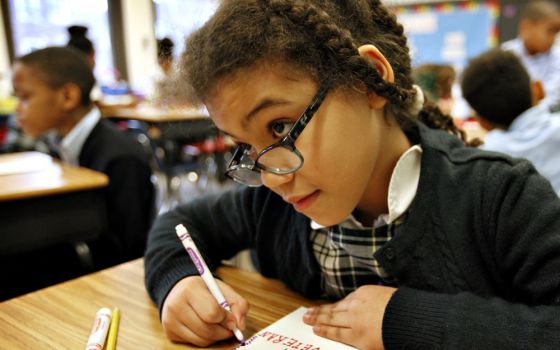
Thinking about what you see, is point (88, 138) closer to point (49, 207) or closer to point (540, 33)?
point (49, 207)

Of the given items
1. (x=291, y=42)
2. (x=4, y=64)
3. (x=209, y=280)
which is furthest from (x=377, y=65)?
(x=4, y=64)

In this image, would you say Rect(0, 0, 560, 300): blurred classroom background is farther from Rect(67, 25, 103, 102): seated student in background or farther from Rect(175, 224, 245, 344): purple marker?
Rect(67, 25, 103, 102): seated student in background

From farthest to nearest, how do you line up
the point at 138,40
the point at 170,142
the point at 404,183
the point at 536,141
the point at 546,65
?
the point at 138,40
the point at 546,65
the point at 170,142
the point at 536,141
the point at 404,183

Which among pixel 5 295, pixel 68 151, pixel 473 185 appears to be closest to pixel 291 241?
pixel 473 185

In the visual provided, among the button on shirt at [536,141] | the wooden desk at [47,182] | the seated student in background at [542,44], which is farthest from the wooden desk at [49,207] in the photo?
the seated student in background at [542,44]

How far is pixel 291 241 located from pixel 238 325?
0.25m

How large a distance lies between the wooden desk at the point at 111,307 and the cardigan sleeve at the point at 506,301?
244 mm

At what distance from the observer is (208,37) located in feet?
2.30

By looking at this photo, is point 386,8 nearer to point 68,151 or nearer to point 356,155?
point 356,155

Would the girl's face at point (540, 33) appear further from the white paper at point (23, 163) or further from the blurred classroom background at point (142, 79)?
the white paper at point (23, 163)

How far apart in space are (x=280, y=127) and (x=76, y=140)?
149cm

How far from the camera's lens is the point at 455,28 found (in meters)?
5.50

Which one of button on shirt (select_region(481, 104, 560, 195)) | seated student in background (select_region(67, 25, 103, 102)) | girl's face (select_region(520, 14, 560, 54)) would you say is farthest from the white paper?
girl's face (select_region(520, 14, 560, 54))

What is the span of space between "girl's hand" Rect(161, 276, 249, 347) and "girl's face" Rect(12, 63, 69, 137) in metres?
1.59
